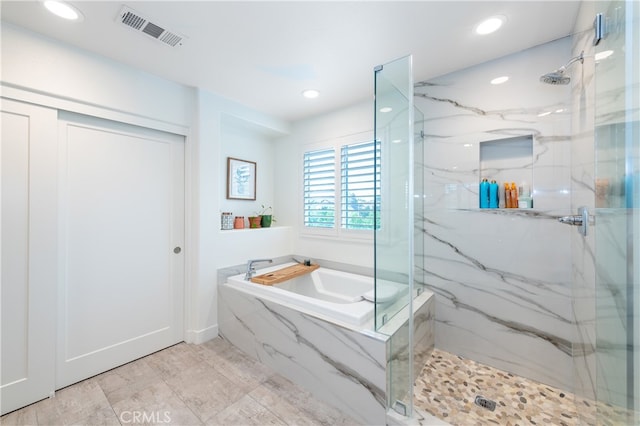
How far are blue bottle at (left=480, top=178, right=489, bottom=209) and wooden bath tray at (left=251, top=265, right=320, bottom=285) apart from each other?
1.91 meters

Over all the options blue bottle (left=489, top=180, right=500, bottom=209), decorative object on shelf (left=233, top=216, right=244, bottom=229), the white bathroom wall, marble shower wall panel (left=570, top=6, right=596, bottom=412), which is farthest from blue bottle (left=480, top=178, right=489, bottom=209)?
decorative object on shelf (left=233, top=216, right=244, bottom=229)

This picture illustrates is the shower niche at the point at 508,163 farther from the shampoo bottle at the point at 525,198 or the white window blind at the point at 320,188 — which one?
the white window blind at the point at 320,188

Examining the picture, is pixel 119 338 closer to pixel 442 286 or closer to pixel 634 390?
pixel 442 286

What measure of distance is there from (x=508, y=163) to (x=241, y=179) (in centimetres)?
283

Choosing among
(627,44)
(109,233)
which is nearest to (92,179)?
(109,233)

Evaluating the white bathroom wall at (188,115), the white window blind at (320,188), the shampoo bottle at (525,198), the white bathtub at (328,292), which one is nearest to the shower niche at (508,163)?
the shampoo bottle at (525,198)

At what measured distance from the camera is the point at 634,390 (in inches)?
31.7

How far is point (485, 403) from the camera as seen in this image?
1720 millimetres

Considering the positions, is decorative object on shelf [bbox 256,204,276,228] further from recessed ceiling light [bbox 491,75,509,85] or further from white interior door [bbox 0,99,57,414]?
recessed ceiling light [bbox 491,75,509,85]

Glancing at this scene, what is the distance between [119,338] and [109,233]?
904 millimetres

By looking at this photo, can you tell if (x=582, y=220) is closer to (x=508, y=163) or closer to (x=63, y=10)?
(x=508, y=163)

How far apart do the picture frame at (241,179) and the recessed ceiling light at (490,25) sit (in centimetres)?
267

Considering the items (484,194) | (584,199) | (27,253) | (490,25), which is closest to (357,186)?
(484,194)

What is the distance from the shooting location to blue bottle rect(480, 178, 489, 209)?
6.98 ft
